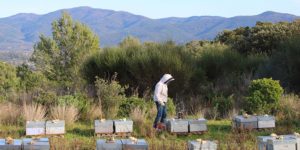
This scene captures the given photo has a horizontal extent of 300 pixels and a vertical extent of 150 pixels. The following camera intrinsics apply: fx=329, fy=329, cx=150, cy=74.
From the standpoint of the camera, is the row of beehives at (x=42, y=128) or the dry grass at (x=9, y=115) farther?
the dry grass at (x=9, y=115)

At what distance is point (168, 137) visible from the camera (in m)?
8.40

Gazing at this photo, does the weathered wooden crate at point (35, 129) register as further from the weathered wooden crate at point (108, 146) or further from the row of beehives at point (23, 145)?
the weathered wooden crate at point (108, 146)

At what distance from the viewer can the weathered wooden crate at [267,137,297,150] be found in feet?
19.7

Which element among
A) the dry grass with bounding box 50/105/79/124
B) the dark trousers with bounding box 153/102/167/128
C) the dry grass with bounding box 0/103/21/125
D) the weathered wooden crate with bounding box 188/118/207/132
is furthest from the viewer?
the dry grass with bounding box 0/103/21/125

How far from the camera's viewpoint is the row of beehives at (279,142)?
6.01 m

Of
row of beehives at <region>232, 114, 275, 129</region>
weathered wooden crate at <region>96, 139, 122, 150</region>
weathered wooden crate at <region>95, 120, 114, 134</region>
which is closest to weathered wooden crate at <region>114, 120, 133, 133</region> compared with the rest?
weathered wooden crate at <region>95, 120, 114, 134</region>

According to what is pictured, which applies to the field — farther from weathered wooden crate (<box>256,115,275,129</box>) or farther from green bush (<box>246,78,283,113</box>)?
green bush (<box>246,78,283,113</box>)

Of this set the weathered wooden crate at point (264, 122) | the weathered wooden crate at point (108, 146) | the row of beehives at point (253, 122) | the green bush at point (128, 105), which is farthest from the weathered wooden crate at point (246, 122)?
the weathered wooden crate at point (108, 146)

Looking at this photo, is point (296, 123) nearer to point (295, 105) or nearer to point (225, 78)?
point (295, 105)

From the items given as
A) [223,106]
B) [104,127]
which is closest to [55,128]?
[104,127]

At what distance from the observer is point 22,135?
879 cm

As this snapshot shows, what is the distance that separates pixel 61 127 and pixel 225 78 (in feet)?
34.0

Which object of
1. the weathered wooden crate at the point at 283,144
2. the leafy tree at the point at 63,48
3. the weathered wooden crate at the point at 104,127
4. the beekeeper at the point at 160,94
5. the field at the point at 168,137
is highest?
the leafy tree at the point at 63,48

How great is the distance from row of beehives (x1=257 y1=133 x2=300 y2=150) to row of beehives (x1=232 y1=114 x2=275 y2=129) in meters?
2.57
